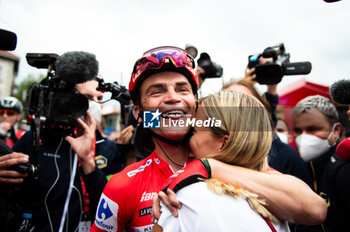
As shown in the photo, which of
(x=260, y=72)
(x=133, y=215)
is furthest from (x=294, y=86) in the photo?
(x=133, y=215)

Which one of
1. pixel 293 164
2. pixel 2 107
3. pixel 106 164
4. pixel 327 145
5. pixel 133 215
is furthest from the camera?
pixel 2 107

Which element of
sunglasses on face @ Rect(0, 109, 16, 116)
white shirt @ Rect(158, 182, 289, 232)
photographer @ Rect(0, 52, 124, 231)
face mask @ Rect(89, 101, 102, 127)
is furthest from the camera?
sunglasses on face @ Rect(0, 109, 16, 116)

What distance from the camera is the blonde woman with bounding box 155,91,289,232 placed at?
1030 millimetres

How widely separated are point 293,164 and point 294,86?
745 cm

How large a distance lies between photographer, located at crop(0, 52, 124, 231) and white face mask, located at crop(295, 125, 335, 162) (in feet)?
8.19

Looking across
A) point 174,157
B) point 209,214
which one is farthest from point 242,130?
point 174,157

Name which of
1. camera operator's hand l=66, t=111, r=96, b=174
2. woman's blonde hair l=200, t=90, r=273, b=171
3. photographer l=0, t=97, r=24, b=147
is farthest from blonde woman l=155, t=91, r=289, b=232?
photographer l=0, t=97, r=24, b=147

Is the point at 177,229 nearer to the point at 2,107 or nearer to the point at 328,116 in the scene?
the point at 328,116

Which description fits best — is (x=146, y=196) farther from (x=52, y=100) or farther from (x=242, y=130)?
(x=52, y=100)

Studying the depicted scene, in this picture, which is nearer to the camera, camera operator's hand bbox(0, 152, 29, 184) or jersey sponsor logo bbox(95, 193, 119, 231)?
jersey sponsor logo bbox(95, 193, 119, 231)

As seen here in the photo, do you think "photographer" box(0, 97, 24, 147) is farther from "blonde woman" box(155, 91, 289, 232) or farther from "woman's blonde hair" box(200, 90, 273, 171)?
"woman's blonde hair" box(200, 90, 273, 171)

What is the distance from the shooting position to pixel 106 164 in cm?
281

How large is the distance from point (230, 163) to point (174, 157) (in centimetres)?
64

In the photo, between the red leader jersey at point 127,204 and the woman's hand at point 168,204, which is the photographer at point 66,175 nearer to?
the red leader jersey at point 127,204
